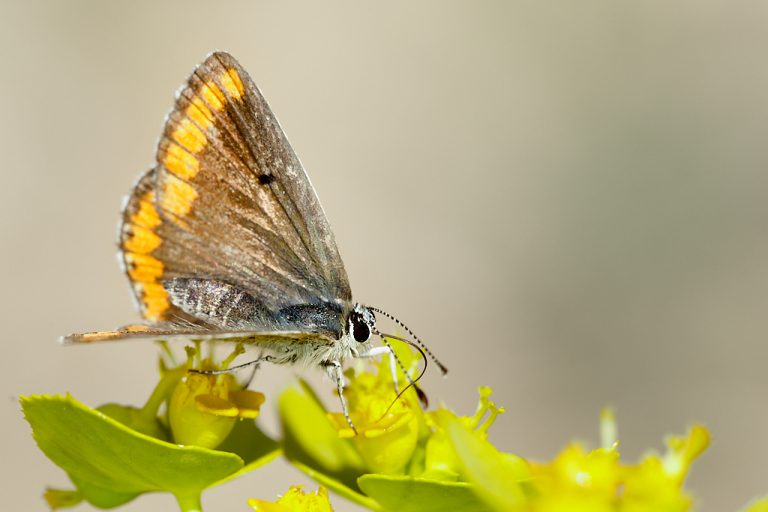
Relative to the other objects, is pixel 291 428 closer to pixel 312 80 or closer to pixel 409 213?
pixel 409 213

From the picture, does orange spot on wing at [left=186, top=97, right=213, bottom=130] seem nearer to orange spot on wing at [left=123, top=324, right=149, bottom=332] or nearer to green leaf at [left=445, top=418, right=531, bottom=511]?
orange spot on wing at [left=123, top=324, right=149, bottom=332]

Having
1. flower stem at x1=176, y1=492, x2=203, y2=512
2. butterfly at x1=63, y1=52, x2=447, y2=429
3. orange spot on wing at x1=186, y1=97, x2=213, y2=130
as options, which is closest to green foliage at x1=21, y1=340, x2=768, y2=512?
flower stem at x1=176, y1=492, x2=203, y2=512

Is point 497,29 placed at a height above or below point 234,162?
above

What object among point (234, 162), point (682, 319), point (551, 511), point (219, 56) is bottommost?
point (551, 511)

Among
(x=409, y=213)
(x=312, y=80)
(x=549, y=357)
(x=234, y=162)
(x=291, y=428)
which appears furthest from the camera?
(x=312, y=80)

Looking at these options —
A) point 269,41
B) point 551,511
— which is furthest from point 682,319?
point 551,511

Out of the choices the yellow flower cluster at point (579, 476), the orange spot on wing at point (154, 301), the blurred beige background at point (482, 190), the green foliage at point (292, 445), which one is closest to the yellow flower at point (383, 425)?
the green foliage at point (292, 445)

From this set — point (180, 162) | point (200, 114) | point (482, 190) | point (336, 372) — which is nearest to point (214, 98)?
point (200, 114)

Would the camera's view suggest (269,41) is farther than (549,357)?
Yes
